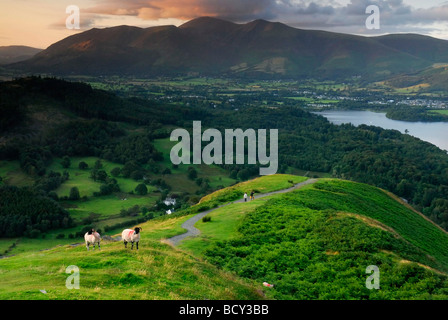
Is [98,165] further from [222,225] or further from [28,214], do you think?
[222,225]

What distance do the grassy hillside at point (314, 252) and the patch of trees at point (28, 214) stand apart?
251 ft

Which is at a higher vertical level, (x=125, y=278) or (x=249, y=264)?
(x=125, y=278)

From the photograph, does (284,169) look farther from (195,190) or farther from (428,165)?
(428,165)

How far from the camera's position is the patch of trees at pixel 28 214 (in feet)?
331

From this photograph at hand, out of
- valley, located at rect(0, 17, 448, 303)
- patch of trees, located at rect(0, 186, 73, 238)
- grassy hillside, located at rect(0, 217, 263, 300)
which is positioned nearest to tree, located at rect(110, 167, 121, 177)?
valley, located at rect(0, 17, 448, 303)

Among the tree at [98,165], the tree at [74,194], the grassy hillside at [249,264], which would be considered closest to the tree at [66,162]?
the tree at [98,165]

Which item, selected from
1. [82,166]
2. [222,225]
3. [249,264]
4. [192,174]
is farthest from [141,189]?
[249,264]

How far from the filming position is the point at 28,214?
108750 millimetres

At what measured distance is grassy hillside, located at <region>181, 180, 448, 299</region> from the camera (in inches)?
932

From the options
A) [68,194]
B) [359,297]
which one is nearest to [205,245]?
[359,297]

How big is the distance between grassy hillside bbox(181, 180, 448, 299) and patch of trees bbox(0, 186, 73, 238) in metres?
76.4

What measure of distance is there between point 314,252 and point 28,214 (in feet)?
332

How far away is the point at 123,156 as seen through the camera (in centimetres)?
→ 17388

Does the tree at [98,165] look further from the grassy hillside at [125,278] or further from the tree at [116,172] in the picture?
the grassy hillside at [125,278]
